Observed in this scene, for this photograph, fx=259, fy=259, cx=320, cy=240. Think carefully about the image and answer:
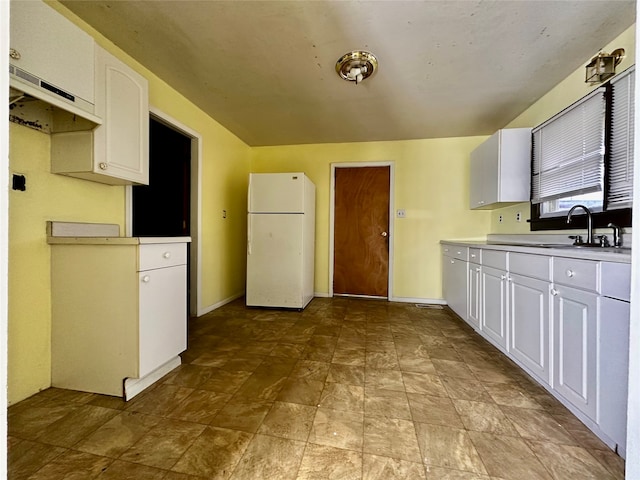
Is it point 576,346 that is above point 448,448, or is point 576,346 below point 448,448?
above

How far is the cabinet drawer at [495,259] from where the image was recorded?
2000 millimetres

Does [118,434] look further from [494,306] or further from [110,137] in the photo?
[494,306]

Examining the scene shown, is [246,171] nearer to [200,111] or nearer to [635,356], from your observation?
[200,111]

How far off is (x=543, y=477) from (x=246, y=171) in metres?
4.14

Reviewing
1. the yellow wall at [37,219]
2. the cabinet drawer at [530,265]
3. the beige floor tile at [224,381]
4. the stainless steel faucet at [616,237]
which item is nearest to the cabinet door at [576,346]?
the cabinet drawer at [530,265]

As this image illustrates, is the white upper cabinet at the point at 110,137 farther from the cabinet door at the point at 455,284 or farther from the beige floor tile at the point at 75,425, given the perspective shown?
the cabinet door at the point at 455,284

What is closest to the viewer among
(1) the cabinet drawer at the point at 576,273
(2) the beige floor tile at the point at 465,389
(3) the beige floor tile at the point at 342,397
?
(1) the cabinet drawer at the point at 576,273

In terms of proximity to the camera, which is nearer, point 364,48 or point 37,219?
point 37,219

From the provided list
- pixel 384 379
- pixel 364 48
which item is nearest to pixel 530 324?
pixel 384 379

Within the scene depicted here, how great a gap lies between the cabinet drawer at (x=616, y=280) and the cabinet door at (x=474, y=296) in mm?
1262

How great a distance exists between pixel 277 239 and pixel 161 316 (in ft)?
5.57

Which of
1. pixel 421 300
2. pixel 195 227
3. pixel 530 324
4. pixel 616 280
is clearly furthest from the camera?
pixel 421 300

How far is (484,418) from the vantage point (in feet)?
4.42


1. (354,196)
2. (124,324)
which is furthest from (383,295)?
(124,324)
